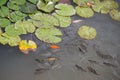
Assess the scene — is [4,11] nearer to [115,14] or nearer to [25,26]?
[25,26]

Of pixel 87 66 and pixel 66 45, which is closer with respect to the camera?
pixel 87 66

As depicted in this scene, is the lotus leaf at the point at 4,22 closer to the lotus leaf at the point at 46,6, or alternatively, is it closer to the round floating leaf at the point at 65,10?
the lotus leaf at the point at 46,6

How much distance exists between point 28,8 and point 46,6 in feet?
0.50

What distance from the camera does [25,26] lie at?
1.92 metres

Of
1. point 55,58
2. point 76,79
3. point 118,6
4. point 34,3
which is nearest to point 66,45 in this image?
point 55,58

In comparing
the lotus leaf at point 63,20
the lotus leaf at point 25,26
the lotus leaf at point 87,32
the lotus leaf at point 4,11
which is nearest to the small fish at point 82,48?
the lotus leaf at point 87,32

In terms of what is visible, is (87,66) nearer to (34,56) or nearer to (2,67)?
(34,56)

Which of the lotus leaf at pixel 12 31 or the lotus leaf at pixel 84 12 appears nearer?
the lotus leaf at pixel 12 31

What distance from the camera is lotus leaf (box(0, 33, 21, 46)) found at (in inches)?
71.5

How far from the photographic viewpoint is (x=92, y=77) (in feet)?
5.59

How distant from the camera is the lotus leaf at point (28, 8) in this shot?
2.00 metres

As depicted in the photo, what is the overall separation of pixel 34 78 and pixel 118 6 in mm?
1018

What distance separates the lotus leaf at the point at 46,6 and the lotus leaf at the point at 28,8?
0.04 meters

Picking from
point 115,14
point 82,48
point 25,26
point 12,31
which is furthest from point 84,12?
point 12,31
